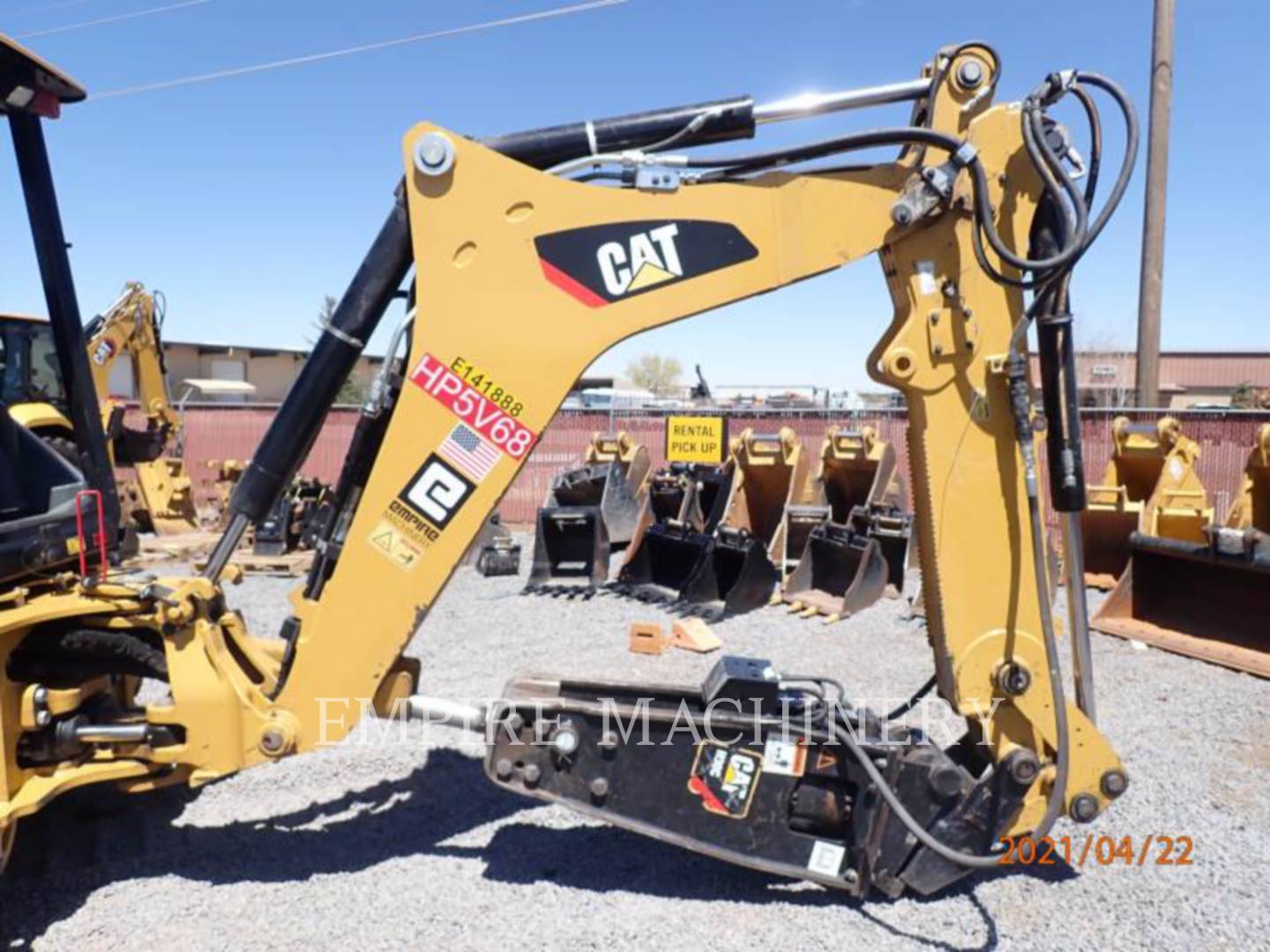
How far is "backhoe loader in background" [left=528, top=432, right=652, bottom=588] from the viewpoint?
8.57m

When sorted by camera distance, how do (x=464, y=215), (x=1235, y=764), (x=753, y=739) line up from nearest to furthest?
(x=464, y=215) → (x=753, y=739) → (x=1235, y=764)

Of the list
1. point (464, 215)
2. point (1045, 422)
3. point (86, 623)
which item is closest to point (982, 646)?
point (1045, 422)

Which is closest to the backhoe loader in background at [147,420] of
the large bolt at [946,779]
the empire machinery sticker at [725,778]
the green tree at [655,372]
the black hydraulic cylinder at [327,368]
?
the black hydraulic cylinder at [327,368]

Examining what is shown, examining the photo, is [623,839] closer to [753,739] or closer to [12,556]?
[753,739]

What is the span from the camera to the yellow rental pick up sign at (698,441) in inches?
420

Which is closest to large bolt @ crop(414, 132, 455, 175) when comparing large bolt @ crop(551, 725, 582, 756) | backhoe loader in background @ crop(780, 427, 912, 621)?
large bolt @ crop(551, 725, 582, 756)

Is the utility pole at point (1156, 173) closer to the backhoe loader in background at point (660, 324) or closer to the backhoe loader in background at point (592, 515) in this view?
the backhoe loader in background at point (592, 515)

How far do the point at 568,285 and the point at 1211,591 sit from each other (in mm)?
5590

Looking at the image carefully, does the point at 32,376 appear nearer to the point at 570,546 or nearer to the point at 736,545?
the point at 570,546

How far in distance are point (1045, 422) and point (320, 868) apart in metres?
Answer: 3.10

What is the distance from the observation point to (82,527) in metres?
3.16

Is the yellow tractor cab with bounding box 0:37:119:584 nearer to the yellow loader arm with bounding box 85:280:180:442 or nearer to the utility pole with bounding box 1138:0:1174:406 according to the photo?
the yellow loader arm with bounding box 85:280:180:442

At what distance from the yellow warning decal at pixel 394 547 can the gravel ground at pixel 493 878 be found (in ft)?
0.99

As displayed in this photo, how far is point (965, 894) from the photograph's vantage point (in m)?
3.08
